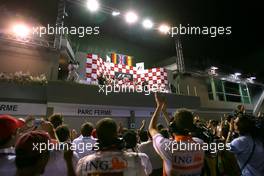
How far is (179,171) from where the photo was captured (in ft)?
5.11

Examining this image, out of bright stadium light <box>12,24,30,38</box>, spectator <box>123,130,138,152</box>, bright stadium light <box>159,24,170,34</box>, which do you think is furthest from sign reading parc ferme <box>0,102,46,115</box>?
bright stadium light <box>159,24,170,34</box>

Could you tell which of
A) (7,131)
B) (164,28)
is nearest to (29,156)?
(7,131)

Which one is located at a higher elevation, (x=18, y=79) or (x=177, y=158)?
(x=18, y=79)

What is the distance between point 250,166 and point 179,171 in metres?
0.85

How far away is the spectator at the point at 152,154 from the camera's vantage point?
9.61 ft

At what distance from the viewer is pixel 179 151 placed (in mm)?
1570

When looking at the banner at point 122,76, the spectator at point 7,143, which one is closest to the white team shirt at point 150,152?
the spectator at point 7,143

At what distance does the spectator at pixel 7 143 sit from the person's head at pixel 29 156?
0.33 m

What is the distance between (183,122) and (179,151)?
0.78 feet

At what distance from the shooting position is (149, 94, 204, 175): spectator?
156cm

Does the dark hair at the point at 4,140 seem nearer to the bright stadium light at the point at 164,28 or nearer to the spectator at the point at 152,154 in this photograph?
the spectator at the point at 152,154

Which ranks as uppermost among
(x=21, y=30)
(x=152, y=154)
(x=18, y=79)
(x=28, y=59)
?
(x=21, y=30)

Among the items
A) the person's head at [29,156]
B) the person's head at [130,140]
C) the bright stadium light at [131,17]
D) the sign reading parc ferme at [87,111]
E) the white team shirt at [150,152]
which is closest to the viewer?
the person's head at [29,156]

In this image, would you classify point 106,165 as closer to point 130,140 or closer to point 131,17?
point 130,140
